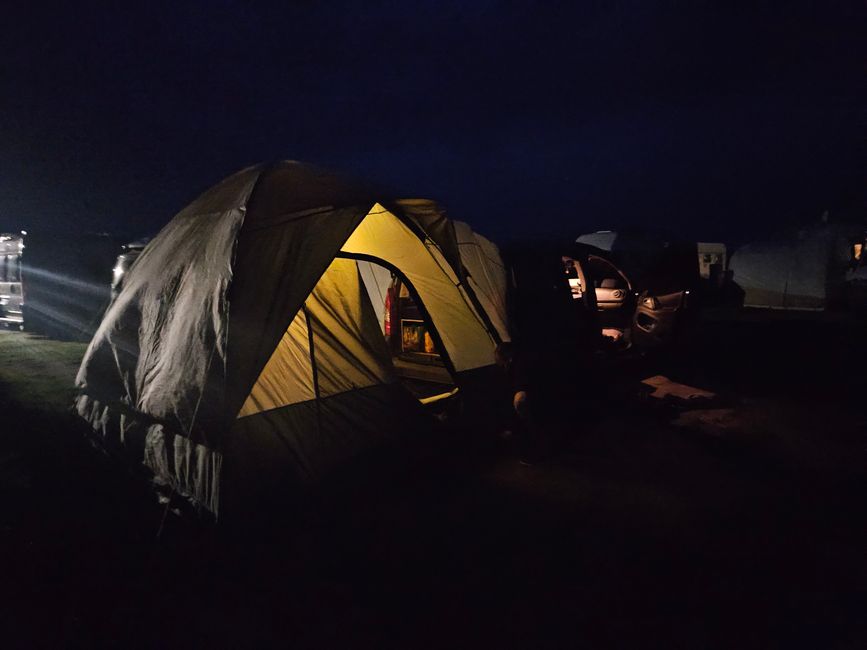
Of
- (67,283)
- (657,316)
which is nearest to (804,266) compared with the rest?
(657,316)

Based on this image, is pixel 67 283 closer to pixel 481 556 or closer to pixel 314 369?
pixel 314 369

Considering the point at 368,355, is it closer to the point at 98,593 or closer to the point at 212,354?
the point at 212,354

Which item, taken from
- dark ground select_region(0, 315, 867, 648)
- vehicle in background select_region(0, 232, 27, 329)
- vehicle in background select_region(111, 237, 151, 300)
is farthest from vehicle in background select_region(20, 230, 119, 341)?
dark ground select_region(0, 315, 867, 648)

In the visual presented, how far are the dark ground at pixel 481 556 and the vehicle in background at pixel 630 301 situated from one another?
3.41 m

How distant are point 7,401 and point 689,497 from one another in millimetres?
8853

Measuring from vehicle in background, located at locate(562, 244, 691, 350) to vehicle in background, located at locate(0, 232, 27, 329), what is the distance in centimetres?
1477

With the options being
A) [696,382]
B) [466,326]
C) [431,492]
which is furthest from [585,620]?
[696,382]

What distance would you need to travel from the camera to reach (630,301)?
10.1m

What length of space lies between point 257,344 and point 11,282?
592 inches

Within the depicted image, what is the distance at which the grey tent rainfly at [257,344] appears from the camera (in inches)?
152

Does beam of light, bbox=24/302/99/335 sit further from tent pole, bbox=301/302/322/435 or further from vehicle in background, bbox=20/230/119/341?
tent pole, bbox=301/302/322/435

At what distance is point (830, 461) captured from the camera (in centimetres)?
544

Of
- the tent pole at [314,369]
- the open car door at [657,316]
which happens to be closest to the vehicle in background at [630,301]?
the open car door at [657,316]

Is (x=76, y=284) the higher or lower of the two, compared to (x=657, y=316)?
higher
